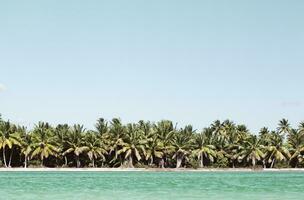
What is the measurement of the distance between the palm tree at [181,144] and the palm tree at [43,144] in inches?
804

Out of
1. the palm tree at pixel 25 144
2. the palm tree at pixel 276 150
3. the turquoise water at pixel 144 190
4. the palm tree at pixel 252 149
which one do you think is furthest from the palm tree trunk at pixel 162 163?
the turquoise water at pixel 144 190

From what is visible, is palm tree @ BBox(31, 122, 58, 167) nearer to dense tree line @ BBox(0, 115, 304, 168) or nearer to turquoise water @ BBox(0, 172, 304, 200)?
dense tree line @ BBox(0, 115, 304, 168)

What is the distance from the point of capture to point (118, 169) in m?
89.1

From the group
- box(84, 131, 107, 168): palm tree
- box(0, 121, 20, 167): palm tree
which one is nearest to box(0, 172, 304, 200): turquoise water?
Answer: box(0, 121, 20, 167): palm tree

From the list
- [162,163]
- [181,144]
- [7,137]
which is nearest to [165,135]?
[181,144]

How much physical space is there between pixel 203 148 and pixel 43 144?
27477 millimetres

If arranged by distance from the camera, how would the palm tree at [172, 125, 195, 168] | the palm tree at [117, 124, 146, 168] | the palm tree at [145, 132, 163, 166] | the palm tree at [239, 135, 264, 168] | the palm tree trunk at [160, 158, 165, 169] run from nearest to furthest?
1. the palm tree at [117, 124, 146, 168]
2. the palm tree at [145, 132, 163, 166]
3. the palm tree at [172, 125, 195, 168]
4. the palm tree at [239, 135, 264, 168]
5. the palm tree trunk at [160, 158, 165, 169]

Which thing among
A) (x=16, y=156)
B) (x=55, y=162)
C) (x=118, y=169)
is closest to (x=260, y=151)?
(x=118, y=169)

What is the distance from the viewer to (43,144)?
87250mm

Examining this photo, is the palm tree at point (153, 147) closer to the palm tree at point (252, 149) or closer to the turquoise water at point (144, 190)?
the palm tree at point (252, 149)

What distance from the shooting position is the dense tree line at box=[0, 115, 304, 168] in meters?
88.1

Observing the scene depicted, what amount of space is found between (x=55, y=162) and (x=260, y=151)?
36031mm

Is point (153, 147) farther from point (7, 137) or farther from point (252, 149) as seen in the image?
point (7, 137)

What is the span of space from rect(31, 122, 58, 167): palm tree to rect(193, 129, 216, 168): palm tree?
80.3 ft
